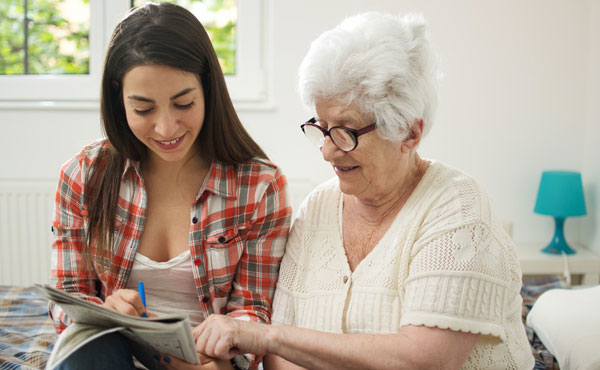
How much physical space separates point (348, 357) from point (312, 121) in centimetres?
51

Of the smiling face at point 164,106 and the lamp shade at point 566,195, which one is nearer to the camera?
the smiling face at point 164,106

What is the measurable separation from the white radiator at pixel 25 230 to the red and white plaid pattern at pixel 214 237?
1.60 meters

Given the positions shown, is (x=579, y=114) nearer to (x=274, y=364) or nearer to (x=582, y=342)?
(x=582, y=342)

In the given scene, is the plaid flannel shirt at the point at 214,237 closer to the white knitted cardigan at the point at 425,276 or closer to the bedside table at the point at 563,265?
the white knitted cardigan at the point at 425,276

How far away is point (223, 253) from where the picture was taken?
1.48 m

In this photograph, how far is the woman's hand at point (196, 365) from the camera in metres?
1.23

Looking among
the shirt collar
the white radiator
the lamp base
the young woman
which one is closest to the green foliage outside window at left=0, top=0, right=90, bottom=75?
the white radiator

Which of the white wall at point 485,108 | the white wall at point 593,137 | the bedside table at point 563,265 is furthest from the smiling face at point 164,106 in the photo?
the white wall at point 593,137

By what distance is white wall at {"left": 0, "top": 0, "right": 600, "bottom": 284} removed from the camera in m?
3.00

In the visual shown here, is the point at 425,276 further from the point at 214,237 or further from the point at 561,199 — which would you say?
the point at 561,199

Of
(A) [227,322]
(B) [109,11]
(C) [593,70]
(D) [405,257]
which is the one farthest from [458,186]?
(B) [109,11]

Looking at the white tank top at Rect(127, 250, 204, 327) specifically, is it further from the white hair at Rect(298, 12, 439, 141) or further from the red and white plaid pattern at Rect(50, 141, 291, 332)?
the white hair at Rect(298, 12, 439, 141)

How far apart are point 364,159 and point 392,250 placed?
201 millimetres

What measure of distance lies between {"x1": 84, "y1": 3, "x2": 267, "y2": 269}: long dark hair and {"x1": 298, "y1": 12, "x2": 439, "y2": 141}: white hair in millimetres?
257
